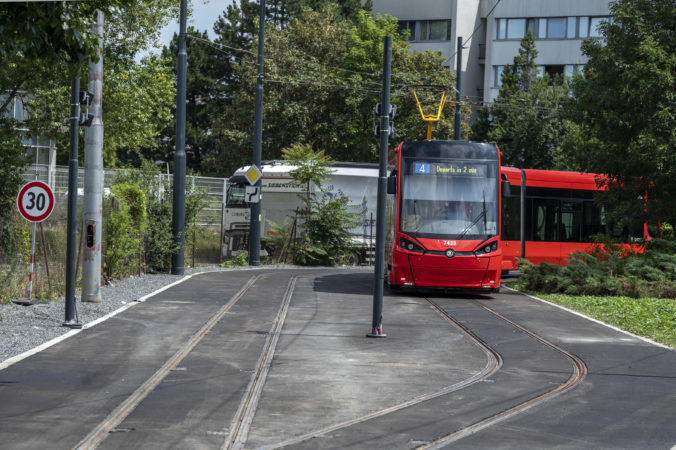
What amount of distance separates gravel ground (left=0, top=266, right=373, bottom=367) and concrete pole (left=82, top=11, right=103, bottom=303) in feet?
1.32

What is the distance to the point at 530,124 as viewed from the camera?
5166 cm

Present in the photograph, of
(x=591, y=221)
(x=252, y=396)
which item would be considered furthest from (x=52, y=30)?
(x=591, y=221)

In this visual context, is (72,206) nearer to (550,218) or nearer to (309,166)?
(550,218)

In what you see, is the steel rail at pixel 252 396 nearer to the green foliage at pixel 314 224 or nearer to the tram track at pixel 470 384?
the tram track at pixel 470 384

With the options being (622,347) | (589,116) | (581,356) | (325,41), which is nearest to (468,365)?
(581,356)

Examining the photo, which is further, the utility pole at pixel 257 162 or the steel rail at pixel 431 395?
the utility pole at pixel 257 162

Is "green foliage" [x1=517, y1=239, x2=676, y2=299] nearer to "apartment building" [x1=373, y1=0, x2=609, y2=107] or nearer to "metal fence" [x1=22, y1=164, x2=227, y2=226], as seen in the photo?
"metal fence" [x1=22, y1=164, x2=227, y2=226]

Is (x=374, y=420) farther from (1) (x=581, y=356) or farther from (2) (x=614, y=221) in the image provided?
(2) (x=614, y=221)

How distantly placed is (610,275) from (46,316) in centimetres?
1249

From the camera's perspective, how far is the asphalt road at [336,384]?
733 cm

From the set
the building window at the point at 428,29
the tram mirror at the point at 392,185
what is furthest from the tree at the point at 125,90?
the building window at the point at 428,29

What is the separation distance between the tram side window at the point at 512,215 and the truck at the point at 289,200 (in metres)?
7.09

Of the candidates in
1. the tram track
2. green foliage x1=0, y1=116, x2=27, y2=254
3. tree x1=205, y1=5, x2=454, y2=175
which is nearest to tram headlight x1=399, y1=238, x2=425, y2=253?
the tram track

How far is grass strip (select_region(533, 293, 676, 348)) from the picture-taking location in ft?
49.7
